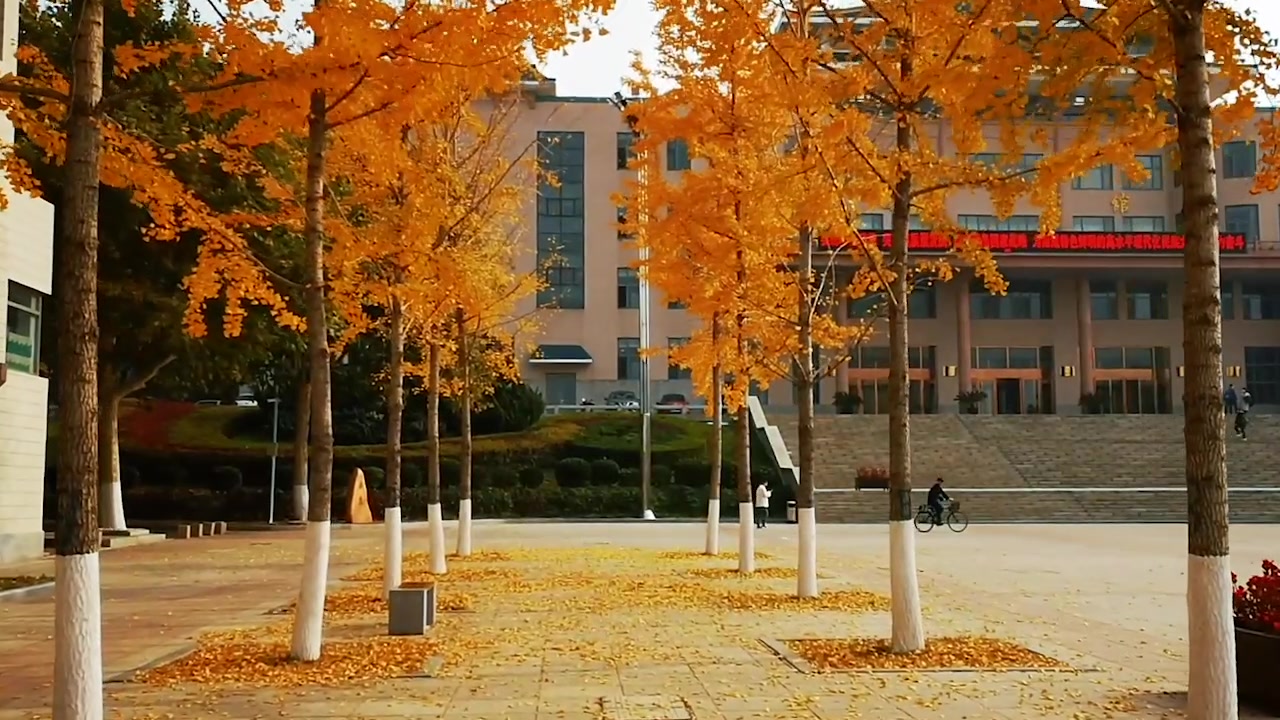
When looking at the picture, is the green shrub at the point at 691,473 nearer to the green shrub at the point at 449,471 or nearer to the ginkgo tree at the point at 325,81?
the green shrub at the point at 449,471

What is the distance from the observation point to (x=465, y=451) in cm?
1970

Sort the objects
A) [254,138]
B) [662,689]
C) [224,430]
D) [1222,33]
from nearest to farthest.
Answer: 1. [1222,33]
2. [662,689]
3. [254,138]
4. [224,430]

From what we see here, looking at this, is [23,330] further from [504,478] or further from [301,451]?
[504,478]

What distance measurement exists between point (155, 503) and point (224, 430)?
7.88 metres

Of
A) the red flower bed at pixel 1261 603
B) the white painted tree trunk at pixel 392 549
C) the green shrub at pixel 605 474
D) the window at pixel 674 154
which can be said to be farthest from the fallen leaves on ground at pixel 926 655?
A: the green shrub at pixel 605 474

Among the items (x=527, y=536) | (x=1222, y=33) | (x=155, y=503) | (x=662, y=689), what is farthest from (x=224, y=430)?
(x=1222, y=33)

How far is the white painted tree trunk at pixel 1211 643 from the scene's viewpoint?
6.22 meters

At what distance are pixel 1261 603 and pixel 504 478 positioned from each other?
34.0 meters

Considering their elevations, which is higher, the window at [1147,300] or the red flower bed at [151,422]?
the window at [1147,300]

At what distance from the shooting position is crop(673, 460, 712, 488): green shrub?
4147 centimetres

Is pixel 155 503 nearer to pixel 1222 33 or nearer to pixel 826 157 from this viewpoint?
pixel 826 157

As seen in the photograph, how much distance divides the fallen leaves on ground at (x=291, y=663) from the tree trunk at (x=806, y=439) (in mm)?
4938

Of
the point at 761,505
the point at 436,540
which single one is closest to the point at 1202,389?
the point at 436,540

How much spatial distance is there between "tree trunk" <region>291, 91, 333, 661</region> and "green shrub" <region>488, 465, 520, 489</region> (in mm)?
30843
